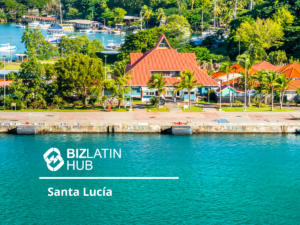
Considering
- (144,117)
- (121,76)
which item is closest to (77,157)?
(144,117)

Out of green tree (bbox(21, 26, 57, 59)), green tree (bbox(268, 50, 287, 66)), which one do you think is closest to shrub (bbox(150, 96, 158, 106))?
green tree (bbox(268, 50, 287, 66))

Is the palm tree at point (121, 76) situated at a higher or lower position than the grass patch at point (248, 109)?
higher

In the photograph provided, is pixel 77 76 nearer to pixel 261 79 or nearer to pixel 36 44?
pixel 261 79

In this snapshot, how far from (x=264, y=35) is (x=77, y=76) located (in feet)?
233

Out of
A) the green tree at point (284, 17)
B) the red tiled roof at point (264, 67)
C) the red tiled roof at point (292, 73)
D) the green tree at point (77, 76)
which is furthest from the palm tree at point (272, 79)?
the green tree at point (284, 17)

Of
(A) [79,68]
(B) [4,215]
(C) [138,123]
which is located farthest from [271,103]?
(B) [4,215]

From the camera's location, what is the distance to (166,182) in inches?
2243

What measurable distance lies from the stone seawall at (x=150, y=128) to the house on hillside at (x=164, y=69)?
15.5m

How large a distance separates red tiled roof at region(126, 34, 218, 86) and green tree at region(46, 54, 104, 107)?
33.8ft

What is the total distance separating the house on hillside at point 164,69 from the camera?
9118 cm

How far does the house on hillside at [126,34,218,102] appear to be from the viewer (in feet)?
299

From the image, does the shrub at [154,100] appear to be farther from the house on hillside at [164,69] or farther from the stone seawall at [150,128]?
the stone seawall at [150,128]

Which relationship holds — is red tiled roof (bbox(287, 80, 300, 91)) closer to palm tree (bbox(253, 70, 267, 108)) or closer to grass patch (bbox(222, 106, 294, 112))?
palm tree (bbox(253, 70, 267, 108))

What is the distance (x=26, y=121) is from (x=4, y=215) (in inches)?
1143
